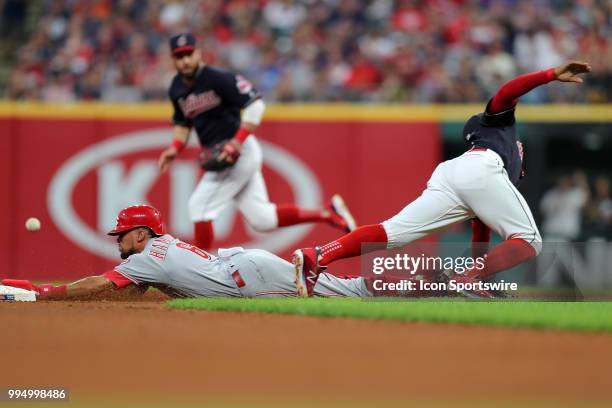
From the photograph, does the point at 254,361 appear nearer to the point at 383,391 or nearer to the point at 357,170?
the point at 383,391

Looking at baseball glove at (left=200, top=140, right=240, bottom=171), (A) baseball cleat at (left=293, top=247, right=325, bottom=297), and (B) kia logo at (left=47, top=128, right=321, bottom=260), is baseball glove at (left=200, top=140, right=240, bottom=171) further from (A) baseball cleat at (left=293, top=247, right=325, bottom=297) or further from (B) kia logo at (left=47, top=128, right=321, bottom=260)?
(B) kia logo at (left=47, top=128, right=321, bottom=260)

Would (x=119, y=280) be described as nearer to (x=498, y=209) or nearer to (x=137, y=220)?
(x=137, y=220)

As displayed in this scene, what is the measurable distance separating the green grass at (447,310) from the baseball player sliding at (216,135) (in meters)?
2.11

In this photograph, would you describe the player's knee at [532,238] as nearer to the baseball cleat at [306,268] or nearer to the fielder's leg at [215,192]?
the baseball cleat at [306,268]

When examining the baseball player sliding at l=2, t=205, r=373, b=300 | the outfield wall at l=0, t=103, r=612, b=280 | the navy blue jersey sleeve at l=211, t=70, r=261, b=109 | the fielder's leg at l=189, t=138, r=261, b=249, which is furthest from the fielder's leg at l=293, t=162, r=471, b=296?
the outfield wall at l=0, t=103, r=612, b=280

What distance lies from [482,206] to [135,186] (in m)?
7.80

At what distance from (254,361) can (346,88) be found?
33.0 ft

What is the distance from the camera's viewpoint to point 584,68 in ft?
23.4

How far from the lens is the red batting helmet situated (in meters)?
7.66

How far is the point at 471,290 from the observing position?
24.7ft

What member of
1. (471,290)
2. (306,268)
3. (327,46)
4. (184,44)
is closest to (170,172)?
(327,46)

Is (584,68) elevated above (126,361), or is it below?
above

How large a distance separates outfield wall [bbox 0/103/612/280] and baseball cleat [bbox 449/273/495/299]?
6643 mm

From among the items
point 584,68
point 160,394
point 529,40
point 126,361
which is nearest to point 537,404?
point 160,394
